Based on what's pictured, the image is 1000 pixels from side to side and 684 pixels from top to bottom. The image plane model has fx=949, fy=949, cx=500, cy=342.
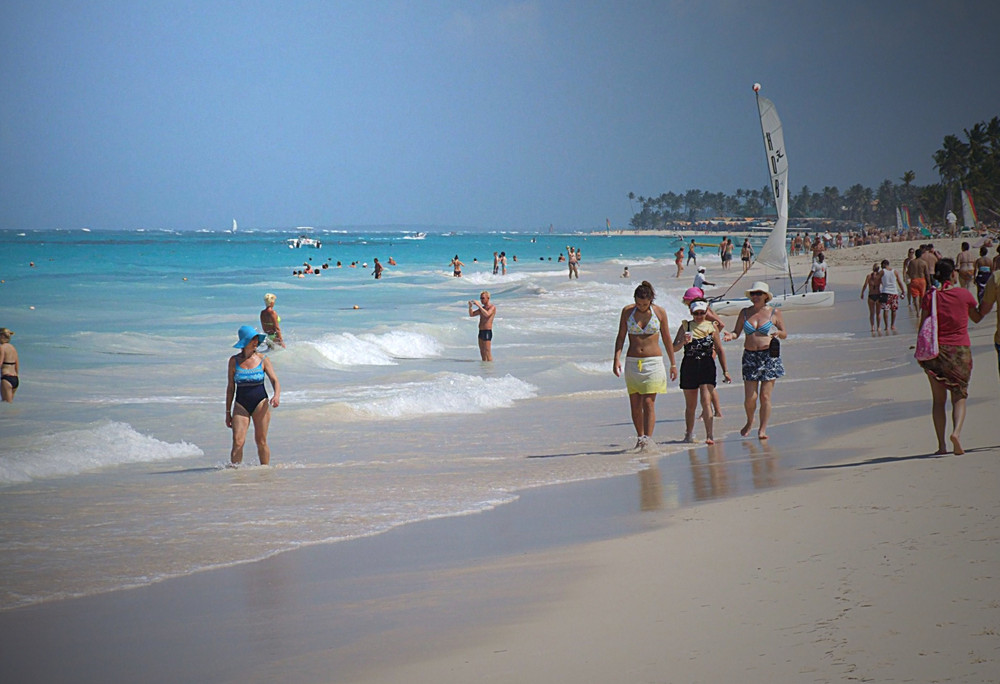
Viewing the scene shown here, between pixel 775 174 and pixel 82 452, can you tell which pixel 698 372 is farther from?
pixel 775 174

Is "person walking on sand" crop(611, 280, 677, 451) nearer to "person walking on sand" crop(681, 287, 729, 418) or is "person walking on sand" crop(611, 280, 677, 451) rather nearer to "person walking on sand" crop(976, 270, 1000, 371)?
"person walking on sand" crop(681, 287, 729, 418)

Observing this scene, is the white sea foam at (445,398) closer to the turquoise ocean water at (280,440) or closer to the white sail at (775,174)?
the turquoise ocean water at (280,440)

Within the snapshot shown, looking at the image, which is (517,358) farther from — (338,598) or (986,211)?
(986,211)

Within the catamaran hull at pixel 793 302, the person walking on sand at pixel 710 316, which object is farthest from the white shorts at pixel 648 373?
the catamaran hull at pixel 793 302

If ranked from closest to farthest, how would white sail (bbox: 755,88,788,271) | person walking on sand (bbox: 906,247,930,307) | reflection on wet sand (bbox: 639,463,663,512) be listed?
reflection on wet sand (bbox: 639,463,663,512)
person walking on sand (bbox: 906,247,930,307)
white sail (bbox: 755,88,788,271)

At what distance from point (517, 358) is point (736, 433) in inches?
380

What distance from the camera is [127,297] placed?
42562mm

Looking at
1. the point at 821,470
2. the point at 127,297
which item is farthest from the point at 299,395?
the point at 127,297

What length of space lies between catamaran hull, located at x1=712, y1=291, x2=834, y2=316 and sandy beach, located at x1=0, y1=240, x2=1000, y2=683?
18312 millimetres

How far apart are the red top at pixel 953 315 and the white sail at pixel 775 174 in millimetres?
18067

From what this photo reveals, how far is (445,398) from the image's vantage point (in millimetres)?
13203

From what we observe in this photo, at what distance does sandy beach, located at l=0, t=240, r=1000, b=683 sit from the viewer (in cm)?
390

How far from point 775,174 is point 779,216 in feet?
3.93

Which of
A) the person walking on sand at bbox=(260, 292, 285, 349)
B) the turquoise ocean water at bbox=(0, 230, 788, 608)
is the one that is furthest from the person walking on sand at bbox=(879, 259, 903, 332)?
the person walking on sand at bbox=(260, 292, 285, 349)
